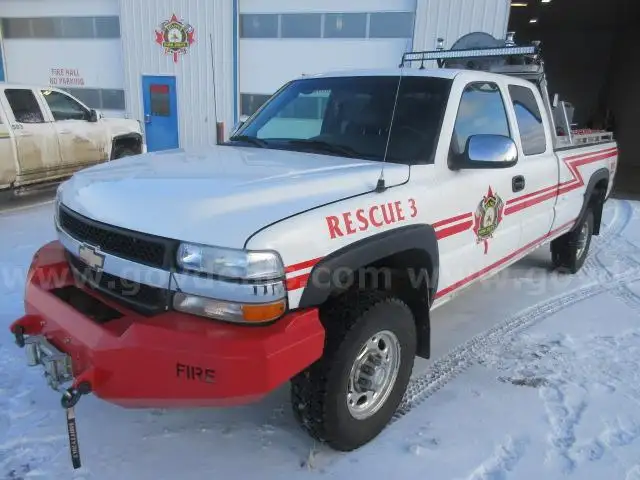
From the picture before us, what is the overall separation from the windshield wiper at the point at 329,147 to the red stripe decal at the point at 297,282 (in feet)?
3.48

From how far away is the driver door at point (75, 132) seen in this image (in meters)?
7.72

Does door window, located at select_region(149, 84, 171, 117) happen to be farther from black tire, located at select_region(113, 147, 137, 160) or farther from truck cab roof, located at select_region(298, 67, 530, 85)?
truck cab roof, located at select_region(298, 67, 530, 85)

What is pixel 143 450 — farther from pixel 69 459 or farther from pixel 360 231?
pixel 360 231

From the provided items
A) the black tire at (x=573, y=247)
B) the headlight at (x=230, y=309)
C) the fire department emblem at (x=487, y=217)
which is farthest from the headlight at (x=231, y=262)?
the black tire at (x=573, y=247)

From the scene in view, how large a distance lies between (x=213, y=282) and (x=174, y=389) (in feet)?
1.45

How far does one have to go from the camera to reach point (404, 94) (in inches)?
119

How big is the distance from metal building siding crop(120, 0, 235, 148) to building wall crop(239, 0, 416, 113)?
1.54 ft

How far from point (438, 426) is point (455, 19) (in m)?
9.64

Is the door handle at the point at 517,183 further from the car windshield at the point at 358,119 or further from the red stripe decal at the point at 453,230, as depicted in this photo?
the car windshield at the point at 358,119

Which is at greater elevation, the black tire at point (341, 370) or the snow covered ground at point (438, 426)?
the black tire at point (341, 370)

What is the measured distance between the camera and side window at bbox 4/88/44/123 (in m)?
7.07

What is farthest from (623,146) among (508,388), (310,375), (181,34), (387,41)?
(310,375)

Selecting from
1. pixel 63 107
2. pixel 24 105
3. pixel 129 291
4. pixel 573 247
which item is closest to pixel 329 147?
pixel 129 291

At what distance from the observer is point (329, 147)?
295 cm
